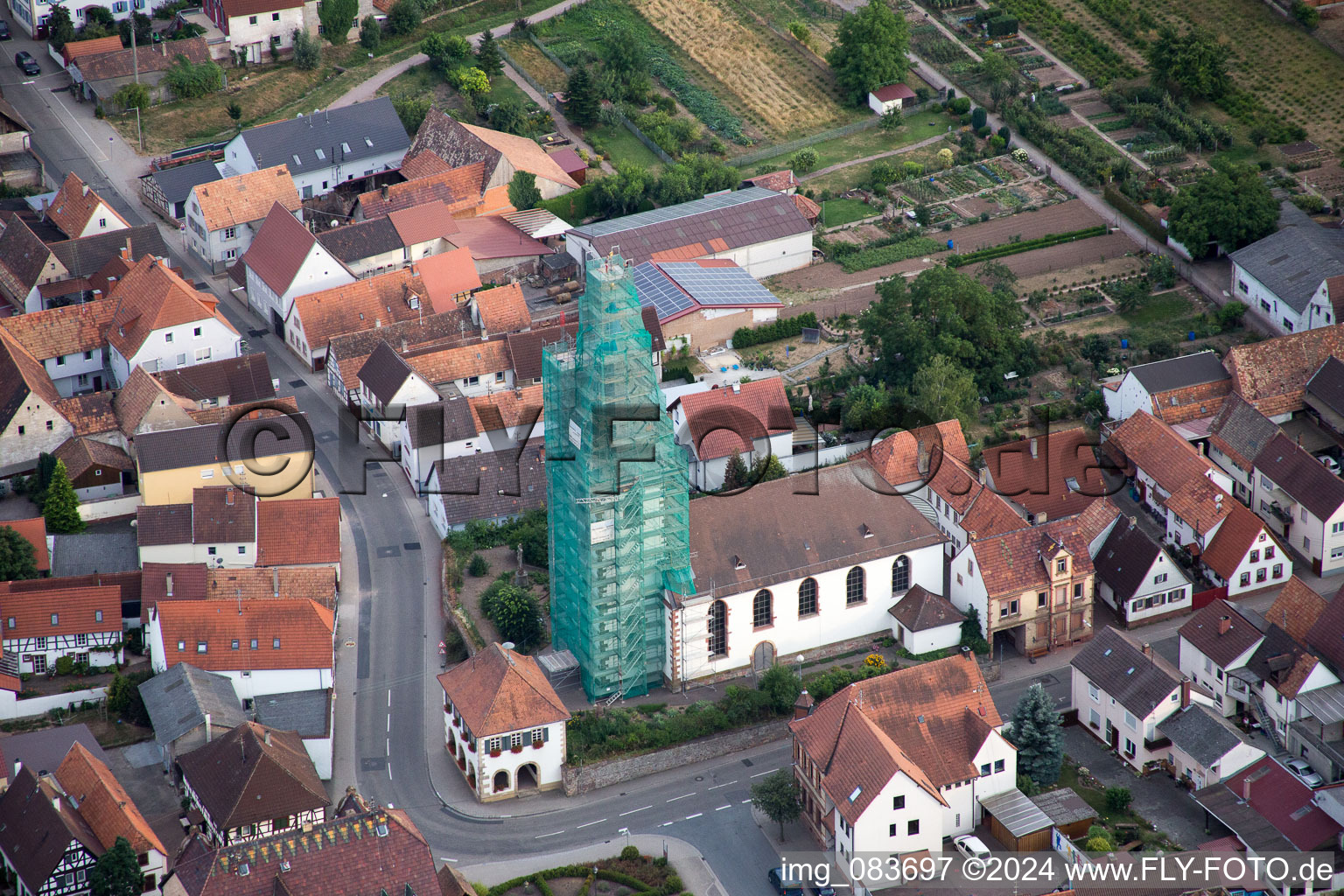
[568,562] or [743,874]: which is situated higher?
[568,562]

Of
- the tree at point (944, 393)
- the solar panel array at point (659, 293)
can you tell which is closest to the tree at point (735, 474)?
the tree at point (944, 393)

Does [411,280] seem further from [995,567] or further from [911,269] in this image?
[995,567]

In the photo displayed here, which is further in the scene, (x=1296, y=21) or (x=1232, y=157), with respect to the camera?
(x=1296, y=21)

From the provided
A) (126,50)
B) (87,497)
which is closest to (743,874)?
(87,497)

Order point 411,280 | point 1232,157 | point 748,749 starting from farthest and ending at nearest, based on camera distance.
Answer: point 1232,157 → point 411,280 → point 748,749

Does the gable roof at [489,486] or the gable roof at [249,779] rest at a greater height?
the gable roof at [249,779]

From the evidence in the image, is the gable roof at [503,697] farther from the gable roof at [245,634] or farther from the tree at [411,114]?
the tree at [411,114]

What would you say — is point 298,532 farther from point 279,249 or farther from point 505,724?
point 279,249

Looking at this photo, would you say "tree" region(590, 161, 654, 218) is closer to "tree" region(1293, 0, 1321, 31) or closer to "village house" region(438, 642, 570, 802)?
"village house" region(438, 642, 570, 802)
